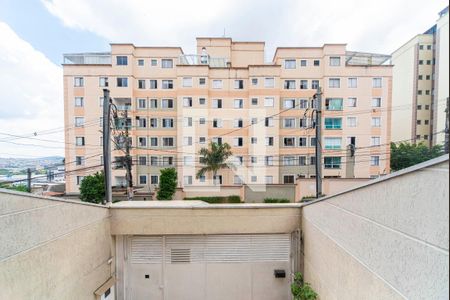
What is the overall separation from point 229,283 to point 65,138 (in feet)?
58.6

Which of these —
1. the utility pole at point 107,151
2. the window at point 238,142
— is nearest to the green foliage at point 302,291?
the utility pole at point 107,151

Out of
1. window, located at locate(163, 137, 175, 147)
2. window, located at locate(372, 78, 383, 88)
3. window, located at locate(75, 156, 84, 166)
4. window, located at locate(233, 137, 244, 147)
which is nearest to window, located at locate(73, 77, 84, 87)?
window, located at locate(75, 156, 84, 166)

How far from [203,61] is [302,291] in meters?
17.1

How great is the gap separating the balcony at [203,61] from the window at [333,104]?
29.6ft

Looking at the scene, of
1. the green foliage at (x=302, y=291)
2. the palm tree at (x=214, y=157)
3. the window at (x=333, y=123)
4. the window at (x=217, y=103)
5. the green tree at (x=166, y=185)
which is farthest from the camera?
the window at (x=217, y=103)

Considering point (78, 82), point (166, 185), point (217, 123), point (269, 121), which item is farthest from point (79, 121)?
point (269, 121)

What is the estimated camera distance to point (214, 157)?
14969mm

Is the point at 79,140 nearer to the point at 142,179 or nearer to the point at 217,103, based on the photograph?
the point at 142,179

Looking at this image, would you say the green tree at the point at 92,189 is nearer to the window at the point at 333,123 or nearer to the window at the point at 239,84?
the window at the point at 239,84

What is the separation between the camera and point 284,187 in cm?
1202

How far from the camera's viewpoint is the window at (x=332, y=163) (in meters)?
15.9

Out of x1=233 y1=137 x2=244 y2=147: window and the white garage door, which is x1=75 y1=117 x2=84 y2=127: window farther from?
the white garage door

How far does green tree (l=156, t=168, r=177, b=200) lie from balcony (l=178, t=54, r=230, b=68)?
913 cm

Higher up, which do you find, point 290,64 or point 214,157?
point 290,64
